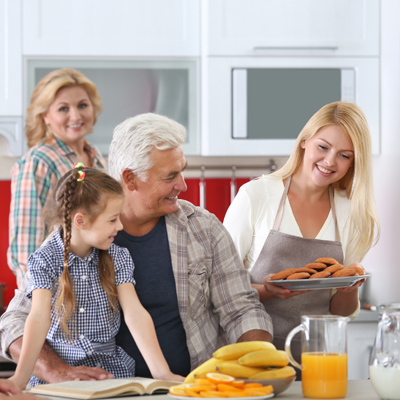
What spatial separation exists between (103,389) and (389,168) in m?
2.20

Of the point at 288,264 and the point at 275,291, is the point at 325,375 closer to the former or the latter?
the point at 275,291

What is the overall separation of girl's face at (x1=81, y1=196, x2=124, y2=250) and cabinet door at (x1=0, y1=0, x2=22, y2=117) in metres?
1.58

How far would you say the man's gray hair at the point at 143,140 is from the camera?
65.8 inches

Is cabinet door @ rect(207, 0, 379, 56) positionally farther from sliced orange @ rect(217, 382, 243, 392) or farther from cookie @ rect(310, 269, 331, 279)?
sliced orange @ rect(217, 382, 243, 392)

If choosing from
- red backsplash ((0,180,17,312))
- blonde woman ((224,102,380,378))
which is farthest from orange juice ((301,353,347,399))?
red backsplash ((0,180,17,312))

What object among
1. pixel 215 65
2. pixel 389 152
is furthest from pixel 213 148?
pixel 389 152

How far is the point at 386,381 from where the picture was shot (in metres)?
1.12

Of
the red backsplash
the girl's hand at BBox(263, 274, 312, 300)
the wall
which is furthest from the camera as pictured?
the red backsplash

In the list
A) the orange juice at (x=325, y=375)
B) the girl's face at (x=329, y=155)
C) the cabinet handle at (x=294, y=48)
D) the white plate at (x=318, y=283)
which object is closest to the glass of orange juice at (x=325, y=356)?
the orange juice at (x=325, y=375)

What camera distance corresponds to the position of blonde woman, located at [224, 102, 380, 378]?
1982mm

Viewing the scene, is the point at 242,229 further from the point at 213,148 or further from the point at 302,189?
the point at 213,148

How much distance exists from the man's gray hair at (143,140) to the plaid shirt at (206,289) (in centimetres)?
19

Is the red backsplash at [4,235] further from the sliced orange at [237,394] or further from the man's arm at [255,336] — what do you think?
the sliced orange at [237,394]

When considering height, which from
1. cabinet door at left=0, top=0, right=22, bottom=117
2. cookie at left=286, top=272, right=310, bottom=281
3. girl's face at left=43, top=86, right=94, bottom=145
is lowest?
cookie at left=286, top=272, right=310, bottom=281
